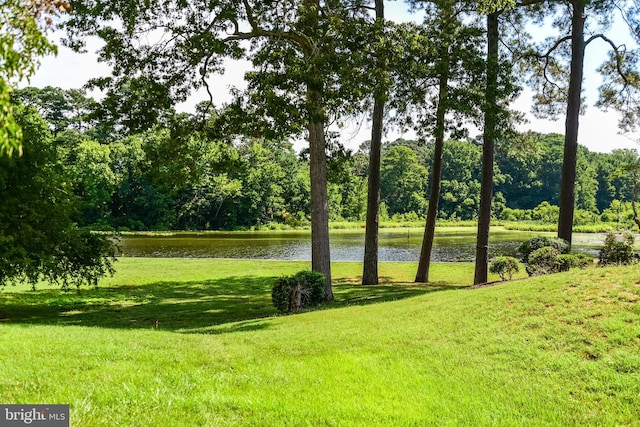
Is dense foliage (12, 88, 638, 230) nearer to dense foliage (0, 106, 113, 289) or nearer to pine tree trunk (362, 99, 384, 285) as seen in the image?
pine tree trunk (362, 99, 384, 285)

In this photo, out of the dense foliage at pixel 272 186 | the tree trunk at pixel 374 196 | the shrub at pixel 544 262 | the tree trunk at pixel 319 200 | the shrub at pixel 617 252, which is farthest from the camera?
the dense foliage at pixel 272 186

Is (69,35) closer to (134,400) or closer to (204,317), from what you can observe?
(204,317)

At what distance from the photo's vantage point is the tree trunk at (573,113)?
1664cm

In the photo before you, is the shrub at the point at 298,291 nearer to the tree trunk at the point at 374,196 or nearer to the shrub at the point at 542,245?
the tree trunk at the point at 374,196

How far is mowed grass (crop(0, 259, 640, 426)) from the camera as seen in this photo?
15.1 ft

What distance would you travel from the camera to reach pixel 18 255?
1177cm

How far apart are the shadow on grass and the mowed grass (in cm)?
80

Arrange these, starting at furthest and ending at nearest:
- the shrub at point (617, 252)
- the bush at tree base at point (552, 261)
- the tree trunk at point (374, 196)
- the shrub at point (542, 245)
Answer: the tree trunk at point (374, 196), the shrub at point (542, 245), the bush at tree base at point (552, 261), the shrub at point (617, 252)

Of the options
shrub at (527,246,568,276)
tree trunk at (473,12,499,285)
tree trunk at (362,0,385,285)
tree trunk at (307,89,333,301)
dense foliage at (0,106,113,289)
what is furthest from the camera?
tree trunk at (362,0,385,285)

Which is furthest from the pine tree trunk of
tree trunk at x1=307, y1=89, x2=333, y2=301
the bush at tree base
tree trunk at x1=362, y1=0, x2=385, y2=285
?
the bush at tree base

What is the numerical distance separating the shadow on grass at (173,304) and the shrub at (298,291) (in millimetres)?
471

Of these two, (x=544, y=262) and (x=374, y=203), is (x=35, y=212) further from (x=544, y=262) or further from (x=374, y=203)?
(x=544, y=262)

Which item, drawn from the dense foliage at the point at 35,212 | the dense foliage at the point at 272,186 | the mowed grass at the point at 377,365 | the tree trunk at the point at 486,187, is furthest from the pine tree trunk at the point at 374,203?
the dense foliage at the point at 272,186

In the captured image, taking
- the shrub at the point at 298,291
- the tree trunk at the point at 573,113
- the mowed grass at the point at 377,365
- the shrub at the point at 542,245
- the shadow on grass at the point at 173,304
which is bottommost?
the shadow on grass at the point at 173,304
